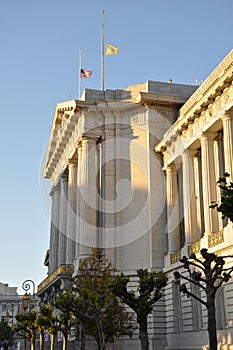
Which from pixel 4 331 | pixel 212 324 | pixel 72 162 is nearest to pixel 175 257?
pixel 72 162

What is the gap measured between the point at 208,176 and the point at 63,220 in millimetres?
23572

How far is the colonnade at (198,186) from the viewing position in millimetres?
34581

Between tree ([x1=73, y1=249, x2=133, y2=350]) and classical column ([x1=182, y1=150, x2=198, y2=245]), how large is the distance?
663 cm

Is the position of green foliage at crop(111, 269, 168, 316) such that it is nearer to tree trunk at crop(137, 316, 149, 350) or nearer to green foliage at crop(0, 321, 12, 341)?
tree trunk at crop(137, 316, 149, 350)

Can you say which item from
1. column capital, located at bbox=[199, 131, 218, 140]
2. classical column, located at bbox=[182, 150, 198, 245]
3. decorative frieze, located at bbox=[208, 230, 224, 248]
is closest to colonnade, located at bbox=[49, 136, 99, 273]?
classical column, located at bbox=[182, 150, 198, 245]

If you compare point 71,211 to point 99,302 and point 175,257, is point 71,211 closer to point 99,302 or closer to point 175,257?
point 175,257

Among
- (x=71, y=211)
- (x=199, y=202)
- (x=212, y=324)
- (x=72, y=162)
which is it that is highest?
(x=72, y=162)

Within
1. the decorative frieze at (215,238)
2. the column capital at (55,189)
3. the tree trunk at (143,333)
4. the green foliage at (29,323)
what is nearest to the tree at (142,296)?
the tree trunk at (143,333)

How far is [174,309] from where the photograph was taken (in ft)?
130

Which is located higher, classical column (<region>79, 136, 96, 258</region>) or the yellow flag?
the yellow flag

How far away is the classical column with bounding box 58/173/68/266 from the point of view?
54644mm

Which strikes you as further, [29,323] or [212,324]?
[29,323]

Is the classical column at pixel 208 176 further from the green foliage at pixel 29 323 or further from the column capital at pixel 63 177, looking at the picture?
the column capital at pixel 63 177

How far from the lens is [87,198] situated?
45.5 m
